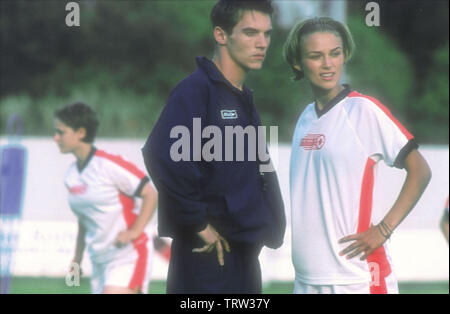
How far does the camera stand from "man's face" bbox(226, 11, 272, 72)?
135 inches

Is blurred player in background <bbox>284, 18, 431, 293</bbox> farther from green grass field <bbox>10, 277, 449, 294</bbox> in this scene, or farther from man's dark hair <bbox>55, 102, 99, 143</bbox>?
green grass field <bbox>10, 277, 449, 294</bbox>

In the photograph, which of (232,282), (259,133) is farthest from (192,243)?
(259,133)

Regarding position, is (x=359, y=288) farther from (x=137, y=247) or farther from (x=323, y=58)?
(x=137, y=247)

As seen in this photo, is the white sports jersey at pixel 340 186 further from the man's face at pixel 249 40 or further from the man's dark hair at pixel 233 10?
the man's dark hair at pixel 233 10

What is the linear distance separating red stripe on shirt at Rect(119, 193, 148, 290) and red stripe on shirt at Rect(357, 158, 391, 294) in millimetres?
2649

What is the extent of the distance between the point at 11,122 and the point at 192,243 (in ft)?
18.6

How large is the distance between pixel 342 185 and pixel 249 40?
2.43ft

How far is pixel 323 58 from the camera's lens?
11.5 ft

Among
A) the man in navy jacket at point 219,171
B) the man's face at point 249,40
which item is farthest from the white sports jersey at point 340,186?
the man's face at point 249,40

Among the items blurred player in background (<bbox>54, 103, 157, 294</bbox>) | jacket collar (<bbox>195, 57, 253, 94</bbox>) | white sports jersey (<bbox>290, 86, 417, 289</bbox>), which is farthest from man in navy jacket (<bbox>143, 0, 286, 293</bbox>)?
blurred player in background (<bbox>54, 103, 157, 294</bbox>)

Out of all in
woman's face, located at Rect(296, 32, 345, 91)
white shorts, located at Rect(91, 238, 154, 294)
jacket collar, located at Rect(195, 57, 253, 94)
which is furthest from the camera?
white shorts, located at Rect(91, 238, 154, 294)

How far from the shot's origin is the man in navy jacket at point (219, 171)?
10.7 ft
